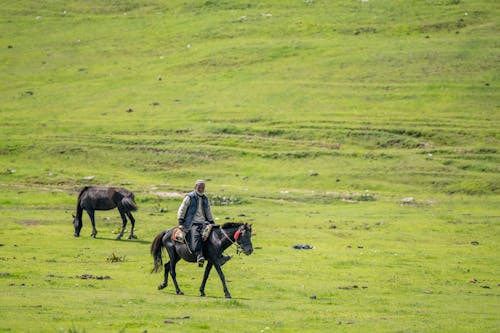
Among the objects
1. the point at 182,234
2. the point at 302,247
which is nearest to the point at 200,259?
the point at 182,234

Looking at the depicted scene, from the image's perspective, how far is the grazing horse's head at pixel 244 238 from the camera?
76.2 ft

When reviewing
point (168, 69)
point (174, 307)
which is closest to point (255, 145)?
point (168, 69)

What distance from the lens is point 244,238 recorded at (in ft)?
76.6

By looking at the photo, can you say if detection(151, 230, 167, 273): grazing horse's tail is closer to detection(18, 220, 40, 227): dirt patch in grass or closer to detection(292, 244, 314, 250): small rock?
detection(292, 244, 314, 250): small rock

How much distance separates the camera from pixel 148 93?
272 ft

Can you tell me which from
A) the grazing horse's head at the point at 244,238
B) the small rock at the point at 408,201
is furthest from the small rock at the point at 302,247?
the small rock at the point at 408,201

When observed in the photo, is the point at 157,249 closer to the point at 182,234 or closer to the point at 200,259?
the point at 182,234

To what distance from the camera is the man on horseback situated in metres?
24.1

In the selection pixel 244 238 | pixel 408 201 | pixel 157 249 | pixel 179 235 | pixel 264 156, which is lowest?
pixel 408 201

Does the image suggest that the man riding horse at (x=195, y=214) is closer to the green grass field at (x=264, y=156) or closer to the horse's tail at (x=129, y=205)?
the green grass field at (x=264, y=156)

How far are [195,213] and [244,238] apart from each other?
1818 millimetres

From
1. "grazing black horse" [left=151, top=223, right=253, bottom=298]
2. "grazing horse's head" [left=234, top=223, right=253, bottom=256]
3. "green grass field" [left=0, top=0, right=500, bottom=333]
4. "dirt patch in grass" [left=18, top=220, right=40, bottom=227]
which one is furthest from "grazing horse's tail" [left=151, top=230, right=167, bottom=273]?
"dirt patch in grass" [left=18, top=220, right=40, bottom=227]

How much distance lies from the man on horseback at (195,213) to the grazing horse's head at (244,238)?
3.93 ft

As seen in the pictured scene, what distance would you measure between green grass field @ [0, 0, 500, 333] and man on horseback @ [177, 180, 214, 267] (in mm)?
1997
